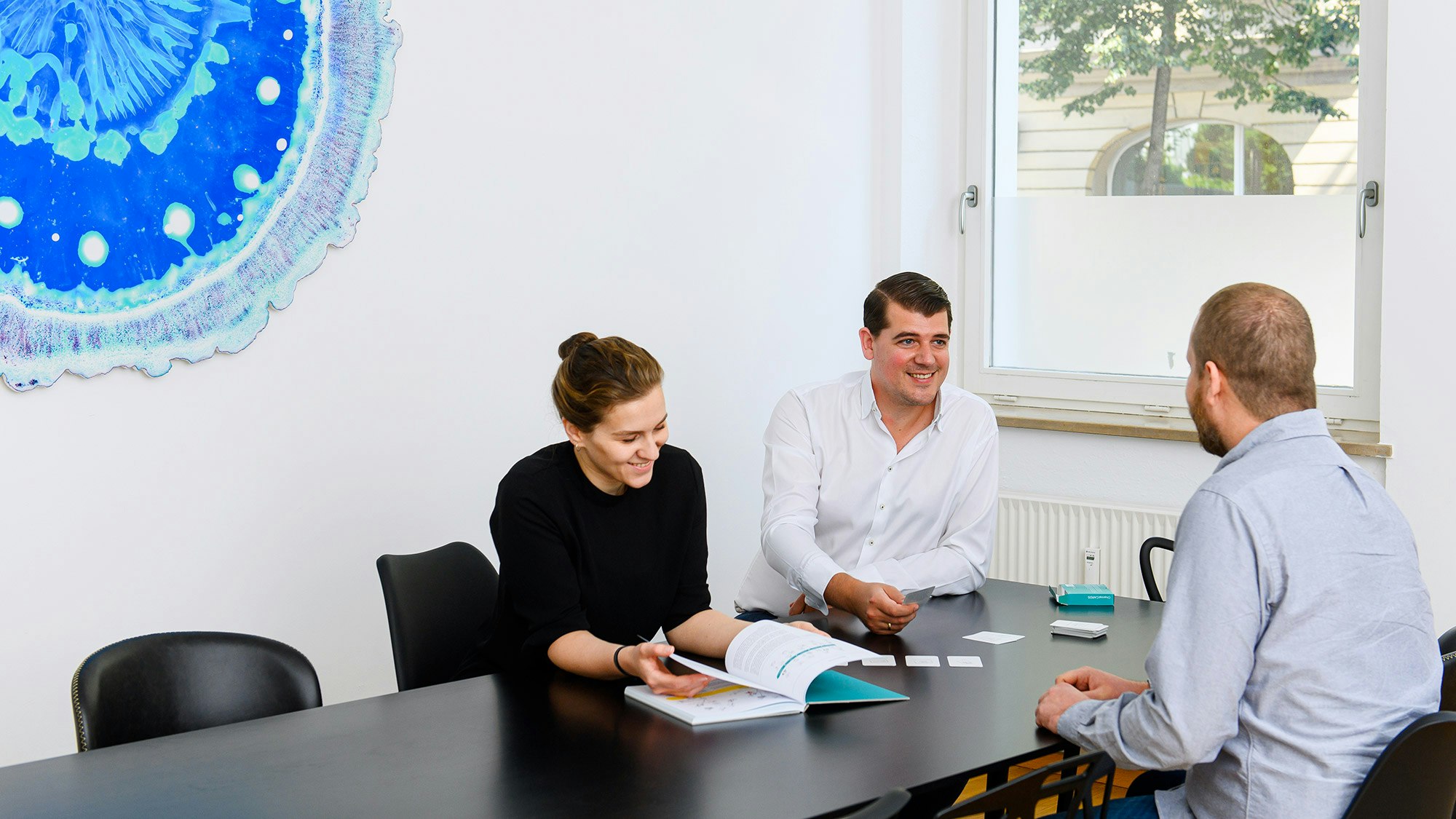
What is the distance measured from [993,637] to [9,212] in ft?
7.41

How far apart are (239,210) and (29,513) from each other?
0.85 meters

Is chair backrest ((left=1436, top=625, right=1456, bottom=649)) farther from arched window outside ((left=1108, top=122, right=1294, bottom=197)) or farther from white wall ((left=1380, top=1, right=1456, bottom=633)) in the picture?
arched window outside ((left=1108, top=122, right=1294, bottom=197))

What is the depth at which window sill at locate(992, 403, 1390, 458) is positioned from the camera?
387 centimetres

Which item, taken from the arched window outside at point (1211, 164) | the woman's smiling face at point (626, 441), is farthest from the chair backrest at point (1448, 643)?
the arched window outside at point (1211, 164)

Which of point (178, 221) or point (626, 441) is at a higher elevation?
point (178, 221)

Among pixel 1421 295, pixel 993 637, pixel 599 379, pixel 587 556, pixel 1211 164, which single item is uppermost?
pixel 1211 164

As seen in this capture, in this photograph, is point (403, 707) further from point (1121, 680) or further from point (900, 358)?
point (900, 358)

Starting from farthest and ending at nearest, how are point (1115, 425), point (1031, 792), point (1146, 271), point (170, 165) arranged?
point (1146, 271), point (1115, 425), point (170, 165), point (1031, 792)

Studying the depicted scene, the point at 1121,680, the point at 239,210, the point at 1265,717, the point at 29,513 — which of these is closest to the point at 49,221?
the point at 239,210

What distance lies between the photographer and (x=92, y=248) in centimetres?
279

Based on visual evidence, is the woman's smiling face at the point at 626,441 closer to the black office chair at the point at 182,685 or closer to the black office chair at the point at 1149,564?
the black office chair at the point at 182,685

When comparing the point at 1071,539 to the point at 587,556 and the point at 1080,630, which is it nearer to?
the point at 1080,630

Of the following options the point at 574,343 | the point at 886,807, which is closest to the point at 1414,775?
the point at 886,807

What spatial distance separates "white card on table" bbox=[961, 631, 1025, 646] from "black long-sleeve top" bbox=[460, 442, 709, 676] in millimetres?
549
